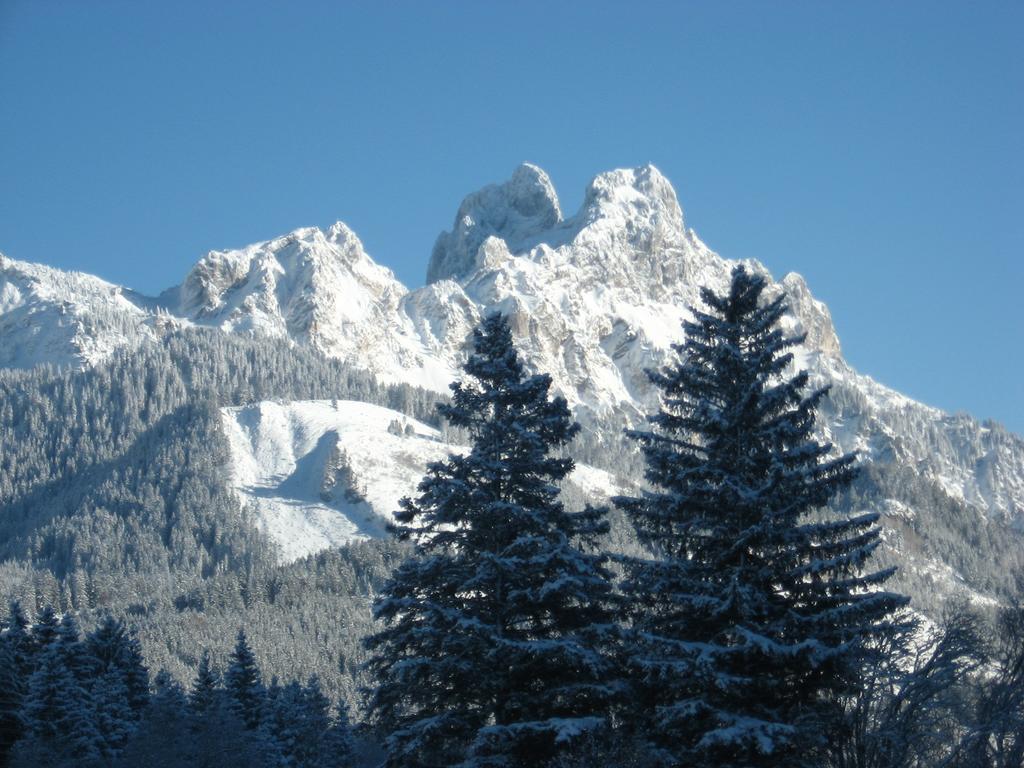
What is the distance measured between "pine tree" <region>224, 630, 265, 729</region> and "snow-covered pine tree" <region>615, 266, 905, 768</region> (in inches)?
1972

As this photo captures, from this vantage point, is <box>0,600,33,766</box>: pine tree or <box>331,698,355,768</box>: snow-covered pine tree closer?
<box>0,600,33,766</box>: pine tree

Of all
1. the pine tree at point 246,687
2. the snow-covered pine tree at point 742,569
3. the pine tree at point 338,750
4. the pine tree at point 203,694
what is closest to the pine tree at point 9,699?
the pine tree at point 203,694

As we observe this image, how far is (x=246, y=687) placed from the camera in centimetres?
7275

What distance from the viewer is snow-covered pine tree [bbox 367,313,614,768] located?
25.8 meters

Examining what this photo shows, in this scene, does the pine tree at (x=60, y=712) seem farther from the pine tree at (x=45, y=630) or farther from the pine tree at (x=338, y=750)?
the pine tree at (x=338, y=750)

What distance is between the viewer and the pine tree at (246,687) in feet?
232

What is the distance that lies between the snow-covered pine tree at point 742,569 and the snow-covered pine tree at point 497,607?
1659 millimetres

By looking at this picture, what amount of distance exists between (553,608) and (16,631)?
170 feet

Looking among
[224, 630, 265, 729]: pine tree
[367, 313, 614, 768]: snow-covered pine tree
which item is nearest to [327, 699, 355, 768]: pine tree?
[224, 630, 265, 729]: pine tree

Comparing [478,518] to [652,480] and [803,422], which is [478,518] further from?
[803,422]

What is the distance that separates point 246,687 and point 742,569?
5516cm

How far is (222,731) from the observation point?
185 ft

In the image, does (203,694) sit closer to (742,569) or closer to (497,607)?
(497,607)

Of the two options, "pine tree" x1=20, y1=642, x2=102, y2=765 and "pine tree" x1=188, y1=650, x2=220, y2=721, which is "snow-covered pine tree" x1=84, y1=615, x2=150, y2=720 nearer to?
"pine tree" x1=188, y1=650, x2=220, y2=721
